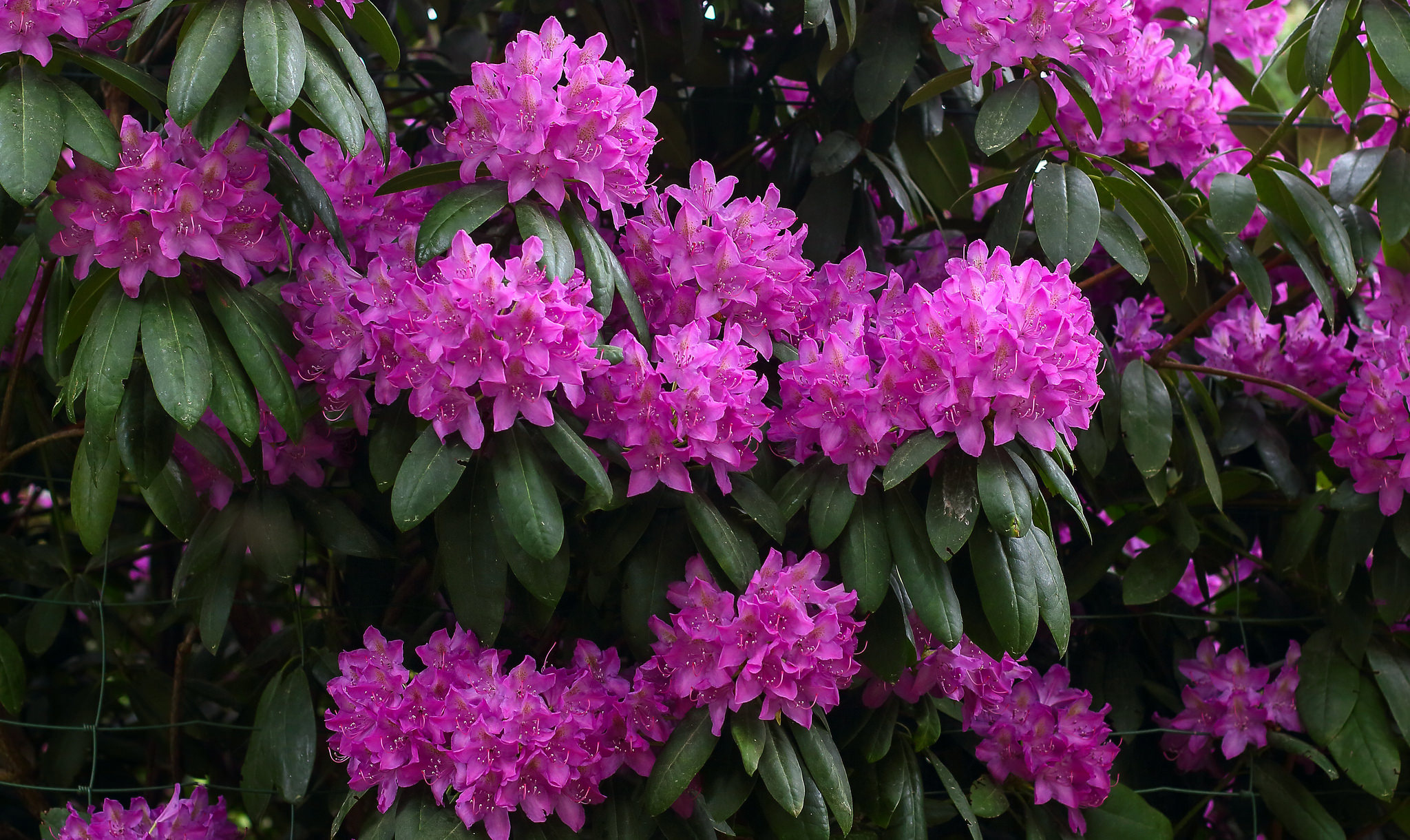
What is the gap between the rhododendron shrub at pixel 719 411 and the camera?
1.11 m

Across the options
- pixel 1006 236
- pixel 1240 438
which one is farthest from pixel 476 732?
pixel 1240 438

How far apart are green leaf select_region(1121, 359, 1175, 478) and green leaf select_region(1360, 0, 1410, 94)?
0.44 m

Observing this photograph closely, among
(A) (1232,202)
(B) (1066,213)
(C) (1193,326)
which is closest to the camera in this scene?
(B) (1066,213)

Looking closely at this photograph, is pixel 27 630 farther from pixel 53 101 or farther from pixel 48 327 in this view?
pixel 53 101

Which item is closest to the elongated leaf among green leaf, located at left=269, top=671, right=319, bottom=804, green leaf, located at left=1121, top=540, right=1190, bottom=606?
green leaf, located at left=269, top=671, right=319, bottom=804

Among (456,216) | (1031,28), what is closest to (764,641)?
(456,216)

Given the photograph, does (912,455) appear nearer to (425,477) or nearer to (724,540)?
(724,540)

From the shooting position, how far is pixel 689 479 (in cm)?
117

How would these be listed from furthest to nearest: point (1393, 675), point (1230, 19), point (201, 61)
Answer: point (1230, 19) < point (1393, 675) < point (201, 61)

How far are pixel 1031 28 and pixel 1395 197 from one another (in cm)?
56

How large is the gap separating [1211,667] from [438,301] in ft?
3.91

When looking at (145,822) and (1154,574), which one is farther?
(1154,574)

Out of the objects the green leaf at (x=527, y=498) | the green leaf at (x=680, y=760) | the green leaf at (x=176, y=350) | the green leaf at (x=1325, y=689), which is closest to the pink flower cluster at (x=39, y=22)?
the green leaf at (x=176, y=350)

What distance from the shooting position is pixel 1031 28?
1.29m
